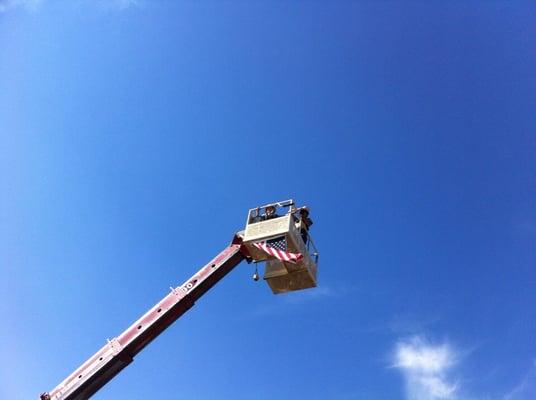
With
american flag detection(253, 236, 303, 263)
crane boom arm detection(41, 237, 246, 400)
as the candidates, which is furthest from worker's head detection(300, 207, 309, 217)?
crane boom arm detection(41, 237, 246, 400)

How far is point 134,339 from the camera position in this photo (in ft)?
46.9

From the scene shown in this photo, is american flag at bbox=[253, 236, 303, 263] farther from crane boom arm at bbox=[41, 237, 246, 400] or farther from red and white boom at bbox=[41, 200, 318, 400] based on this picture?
crane boom arm at bbox=[41, 237, 246, 400]

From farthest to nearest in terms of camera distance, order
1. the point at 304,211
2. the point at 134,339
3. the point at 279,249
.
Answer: the point at 304,211, the point at 279,249, the point at 134,339

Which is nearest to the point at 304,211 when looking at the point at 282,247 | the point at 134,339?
the point at 282,247

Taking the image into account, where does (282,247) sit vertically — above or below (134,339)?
above

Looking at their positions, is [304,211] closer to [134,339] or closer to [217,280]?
[217,280]

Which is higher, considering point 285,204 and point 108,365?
point 285,204

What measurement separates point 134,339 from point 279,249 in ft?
16.8

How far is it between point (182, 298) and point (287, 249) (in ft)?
11.9

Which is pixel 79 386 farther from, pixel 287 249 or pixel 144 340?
pixel 287 249

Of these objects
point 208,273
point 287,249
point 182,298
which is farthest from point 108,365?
point 287,249

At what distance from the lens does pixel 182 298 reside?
15.0 m

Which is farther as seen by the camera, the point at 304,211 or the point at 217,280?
the point at 304,211

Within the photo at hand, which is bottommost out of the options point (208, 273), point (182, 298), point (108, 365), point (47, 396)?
point (47, 396)
